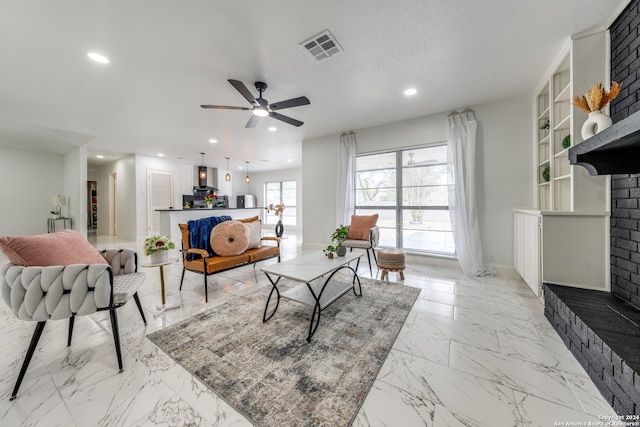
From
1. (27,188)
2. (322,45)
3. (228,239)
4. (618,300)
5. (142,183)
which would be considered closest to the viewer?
(618,300)

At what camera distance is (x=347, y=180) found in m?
4.73

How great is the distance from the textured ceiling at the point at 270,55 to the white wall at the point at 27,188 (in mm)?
3101

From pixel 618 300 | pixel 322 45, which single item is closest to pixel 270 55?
pixel 322 45

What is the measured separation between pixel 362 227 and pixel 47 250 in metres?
3.59

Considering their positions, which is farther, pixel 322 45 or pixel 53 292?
pixel 322 45

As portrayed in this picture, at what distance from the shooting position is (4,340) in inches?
73.7

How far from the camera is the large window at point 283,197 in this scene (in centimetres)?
966

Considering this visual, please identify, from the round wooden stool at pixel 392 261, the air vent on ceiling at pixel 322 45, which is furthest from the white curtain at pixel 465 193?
the air vent on ceiling at pixel 322 45

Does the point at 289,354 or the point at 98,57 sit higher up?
the point at 98,57

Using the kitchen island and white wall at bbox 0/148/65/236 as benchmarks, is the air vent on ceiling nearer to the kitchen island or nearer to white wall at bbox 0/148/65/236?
the kitchen island

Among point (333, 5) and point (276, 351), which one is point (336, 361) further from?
point (333, 5)

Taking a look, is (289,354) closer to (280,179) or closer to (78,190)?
(78,190)

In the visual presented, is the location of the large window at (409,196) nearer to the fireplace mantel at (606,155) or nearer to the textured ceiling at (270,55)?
the textured ceiling at (270,55)

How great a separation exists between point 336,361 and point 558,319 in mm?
1881
